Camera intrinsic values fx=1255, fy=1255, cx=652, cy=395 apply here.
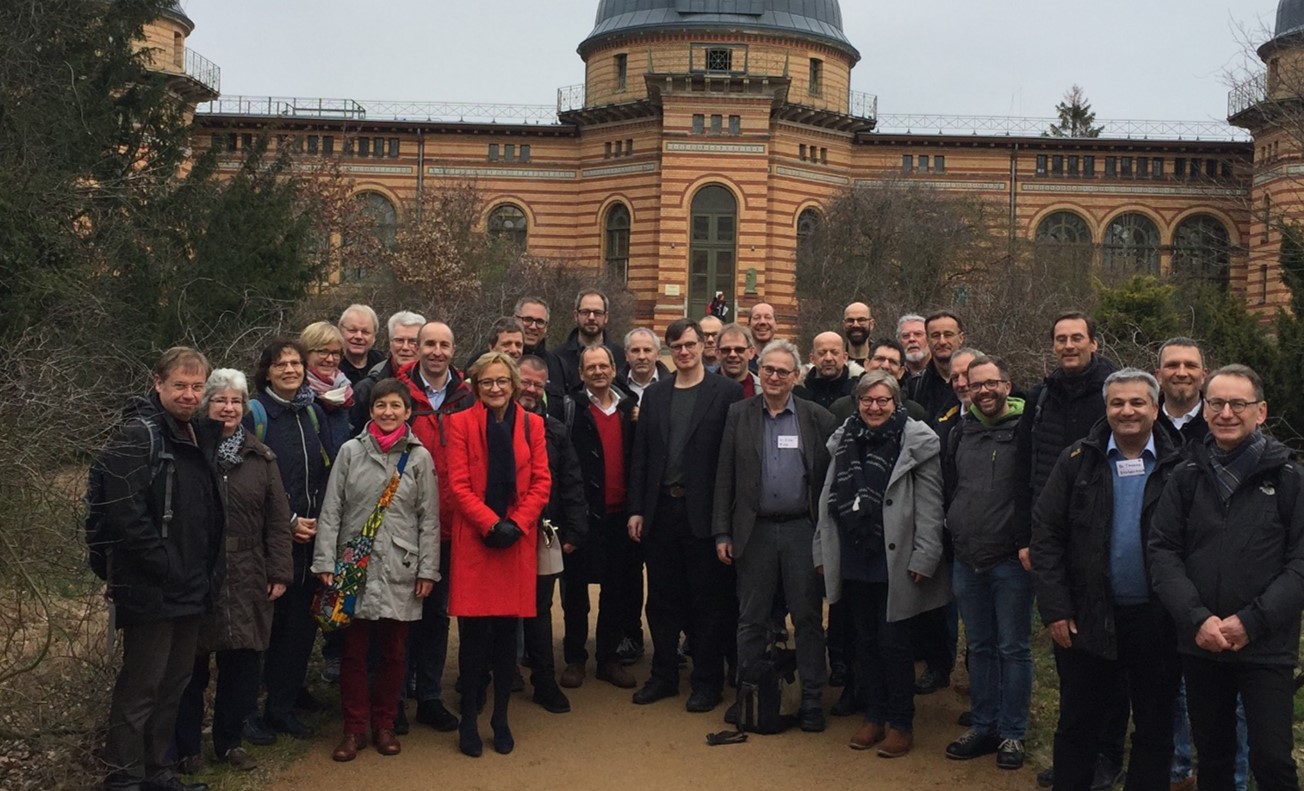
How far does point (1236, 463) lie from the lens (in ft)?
17.1

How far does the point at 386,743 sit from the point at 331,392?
2020 millimetres

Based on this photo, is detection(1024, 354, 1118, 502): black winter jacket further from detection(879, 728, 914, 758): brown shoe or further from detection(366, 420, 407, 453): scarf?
detection(366, 420, 407, 453): scarf

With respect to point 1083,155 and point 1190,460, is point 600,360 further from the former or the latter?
point 1083,155

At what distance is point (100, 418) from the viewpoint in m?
6.56

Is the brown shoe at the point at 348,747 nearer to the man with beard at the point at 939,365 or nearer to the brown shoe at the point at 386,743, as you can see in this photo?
the brown shoe at the point at 386,743

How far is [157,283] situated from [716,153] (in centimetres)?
2856

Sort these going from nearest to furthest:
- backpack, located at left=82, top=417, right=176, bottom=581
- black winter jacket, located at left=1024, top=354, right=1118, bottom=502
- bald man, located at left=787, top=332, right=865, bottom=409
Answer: backpack, located at left=82, top=417, right=176, bottom=581, black winter jacket, located at left=1024, top=354, right=1118, bottom=502, bald man, located at left=787, top=332, right=865, bottom=409

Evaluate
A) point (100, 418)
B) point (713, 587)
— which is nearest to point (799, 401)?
point (713, 587)

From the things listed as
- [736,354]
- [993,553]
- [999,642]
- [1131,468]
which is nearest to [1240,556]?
[1131,468]

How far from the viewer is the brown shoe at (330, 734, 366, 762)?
22.5 ft

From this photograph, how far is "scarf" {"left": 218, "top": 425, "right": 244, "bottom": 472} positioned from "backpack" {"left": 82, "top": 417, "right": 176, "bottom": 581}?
20.4 inches

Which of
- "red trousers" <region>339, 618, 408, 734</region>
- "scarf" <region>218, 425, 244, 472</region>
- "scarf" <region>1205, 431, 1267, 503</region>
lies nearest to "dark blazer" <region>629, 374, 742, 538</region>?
"red trousers" <region>339, 618, 408, 734</region>

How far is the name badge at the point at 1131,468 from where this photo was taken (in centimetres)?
574

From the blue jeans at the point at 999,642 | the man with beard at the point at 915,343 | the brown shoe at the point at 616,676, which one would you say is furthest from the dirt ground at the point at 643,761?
the man with beard at the point at 915,343
